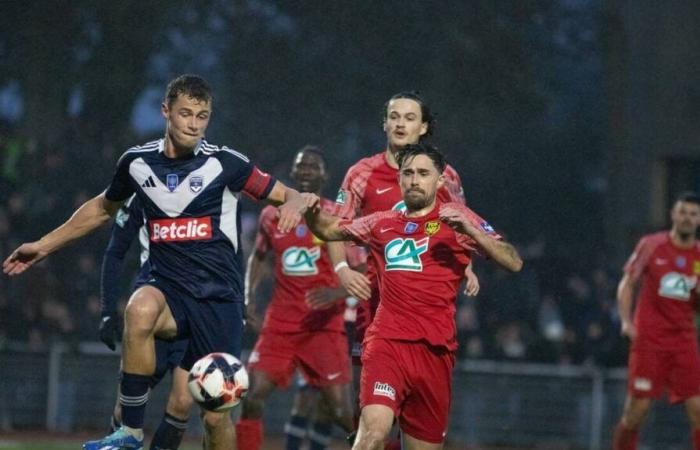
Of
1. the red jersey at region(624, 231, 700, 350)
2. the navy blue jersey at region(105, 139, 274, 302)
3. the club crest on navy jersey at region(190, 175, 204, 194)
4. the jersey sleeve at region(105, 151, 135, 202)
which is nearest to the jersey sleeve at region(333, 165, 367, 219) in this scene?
the navy blue jersey at region(105, 139, 274, 302)

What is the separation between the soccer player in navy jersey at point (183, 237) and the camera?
720cm

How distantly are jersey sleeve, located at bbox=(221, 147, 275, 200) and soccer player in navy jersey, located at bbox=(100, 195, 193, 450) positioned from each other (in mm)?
628

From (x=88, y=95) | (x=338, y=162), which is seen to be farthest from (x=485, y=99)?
(x=88, y=95)

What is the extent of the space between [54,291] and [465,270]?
8879mm

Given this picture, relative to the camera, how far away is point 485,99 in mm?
17688

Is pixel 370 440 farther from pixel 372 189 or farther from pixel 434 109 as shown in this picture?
pixel 434 109

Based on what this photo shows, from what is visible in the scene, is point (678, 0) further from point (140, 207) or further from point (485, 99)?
point (140, 207)

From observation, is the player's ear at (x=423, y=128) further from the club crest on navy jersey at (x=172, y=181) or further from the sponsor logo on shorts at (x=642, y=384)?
the sponsor logo on shorts at (x=642, y=384)

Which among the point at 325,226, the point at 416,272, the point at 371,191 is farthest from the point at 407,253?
the point at 371,191

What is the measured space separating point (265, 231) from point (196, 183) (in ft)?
10.3

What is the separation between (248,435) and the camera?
948 cm

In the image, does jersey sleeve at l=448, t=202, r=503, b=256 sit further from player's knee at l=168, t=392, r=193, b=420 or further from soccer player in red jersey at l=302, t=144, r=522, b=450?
player's knee at l=168, t=392, r=193, b=420

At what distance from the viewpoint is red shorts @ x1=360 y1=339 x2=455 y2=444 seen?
23.8 feet

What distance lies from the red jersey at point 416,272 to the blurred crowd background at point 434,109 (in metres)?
8.42
